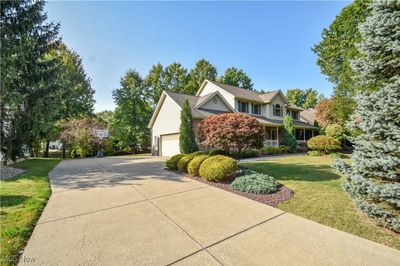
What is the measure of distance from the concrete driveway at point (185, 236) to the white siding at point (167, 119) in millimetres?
12896

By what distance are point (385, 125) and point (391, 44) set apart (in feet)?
4.98

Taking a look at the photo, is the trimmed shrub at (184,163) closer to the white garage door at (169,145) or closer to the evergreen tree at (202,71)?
the white garage door at (169,145)

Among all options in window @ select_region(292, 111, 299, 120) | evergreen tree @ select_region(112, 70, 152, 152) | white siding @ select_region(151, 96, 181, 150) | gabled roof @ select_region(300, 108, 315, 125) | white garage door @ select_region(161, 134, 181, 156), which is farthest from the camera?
gabled roof @ select_region(300, 108, 315, 125)

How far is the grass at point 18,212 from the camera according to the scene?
2896 mm

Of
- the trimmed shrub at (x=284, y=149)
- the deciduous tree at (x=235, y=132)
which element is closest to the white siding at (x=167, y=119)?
the deciduous tree at (x=235, y=132)

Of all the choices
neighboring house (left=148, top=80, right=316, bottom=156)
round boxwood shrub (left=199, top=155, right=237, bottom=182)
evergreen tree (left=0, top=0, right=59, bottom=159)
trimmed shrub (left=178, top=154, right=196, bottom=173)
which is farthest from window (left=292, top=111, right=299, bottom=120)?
evergreen tree (left=0, top=0, right=59, bottom=159)

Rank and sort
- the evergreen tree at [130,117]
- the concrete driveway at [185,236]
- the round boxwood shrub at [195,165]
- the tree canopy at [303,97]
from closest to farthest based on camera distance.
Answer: the concrete driveway at [185,236]
the round boxwood shrub at [195,165]
the evergreen tree at [130,117]
the tree canopy at [303,97]

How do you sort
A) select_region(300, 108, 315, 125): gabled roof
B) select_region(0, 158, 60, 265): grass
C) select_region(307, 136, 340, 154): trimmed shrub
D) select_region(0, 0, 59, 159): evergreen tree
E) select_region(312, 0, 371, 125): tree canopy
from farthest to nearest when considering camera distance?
select_region(300, 108, 315, 125): gabled roof → select_region(312, 0, 371, 125): tree canopy → select_region(307, 136, 340, 154): trimmed shrub → select_region(0, 0, 59, 159): evergreen tree → select_region(0, 158, 60, 265): grass

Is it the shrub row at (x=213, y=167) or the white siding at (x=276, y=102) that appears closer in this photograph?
the shrub row at (x=213, y=167)

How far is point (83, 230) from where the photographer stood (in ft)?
11.5

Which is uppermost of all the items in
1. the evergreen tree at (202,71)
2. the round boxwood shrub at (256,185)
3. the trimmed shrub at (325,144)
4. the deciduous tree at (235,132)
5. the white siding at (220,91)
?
the evergreen tree at (202,71)

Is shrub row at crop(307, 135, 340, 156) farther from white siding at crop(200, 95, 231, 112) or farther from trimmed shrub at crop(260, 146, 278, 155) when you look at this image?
white siding at crop(200, 95, 231, 112)

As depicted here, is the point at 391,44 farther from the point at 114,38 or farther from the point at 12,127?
the point at 12,127

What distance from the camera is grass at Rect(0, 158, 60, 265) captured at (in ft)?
9.50
